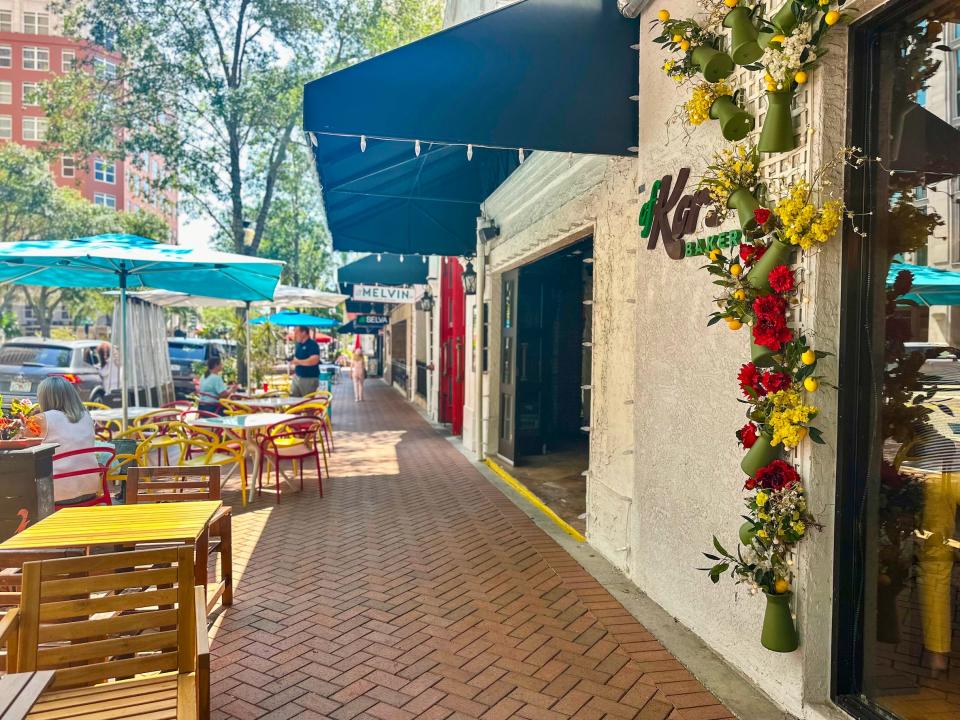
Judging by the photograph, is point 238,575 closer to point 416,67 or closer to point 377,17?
point 416,67

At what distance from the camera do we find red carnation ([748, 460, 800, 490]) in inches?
105

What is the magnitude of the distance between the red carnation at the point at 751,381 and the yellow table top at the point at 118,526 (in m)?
2.40

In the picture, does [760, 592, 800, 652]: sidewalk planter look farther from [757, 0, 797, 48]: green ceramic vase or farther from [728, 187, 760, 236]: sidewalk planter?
[757, 0, 797, 48]: green ceramic vase

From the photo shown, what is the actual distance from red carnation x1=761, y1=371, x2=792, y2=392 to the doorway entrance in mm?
4301

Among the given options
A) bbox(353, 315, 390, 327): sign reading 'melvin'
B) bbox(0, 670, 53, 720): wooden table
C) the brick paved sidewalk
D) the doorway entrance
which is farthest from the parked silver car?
bbox(353, 315, 390, 327): sign reading 'melvin'

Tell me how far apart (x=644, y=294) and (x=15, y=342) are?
12.9 metres

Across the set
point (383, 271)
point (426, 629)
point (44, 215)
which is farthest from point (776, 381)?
point (44, 215)

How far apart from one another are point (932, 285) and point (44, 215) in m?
36.6

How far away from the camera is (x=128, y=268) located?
6.59 metres

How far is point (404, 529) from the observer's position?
5.58 m

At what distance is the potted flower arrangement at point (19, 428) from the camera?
477 centimetres

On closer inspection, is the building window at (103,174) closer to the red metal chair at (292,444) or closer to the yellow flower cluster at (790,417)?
the red metal chair at (292,444)

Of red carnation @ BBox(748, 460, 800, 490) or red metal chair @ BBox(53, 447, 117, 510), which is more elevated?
red carnation @ BBox(748, 460, 800, 490)

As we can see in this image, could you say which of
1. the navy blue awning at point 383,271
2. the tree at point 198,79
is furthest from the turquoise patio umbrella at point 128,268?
the tree at point 198,79
